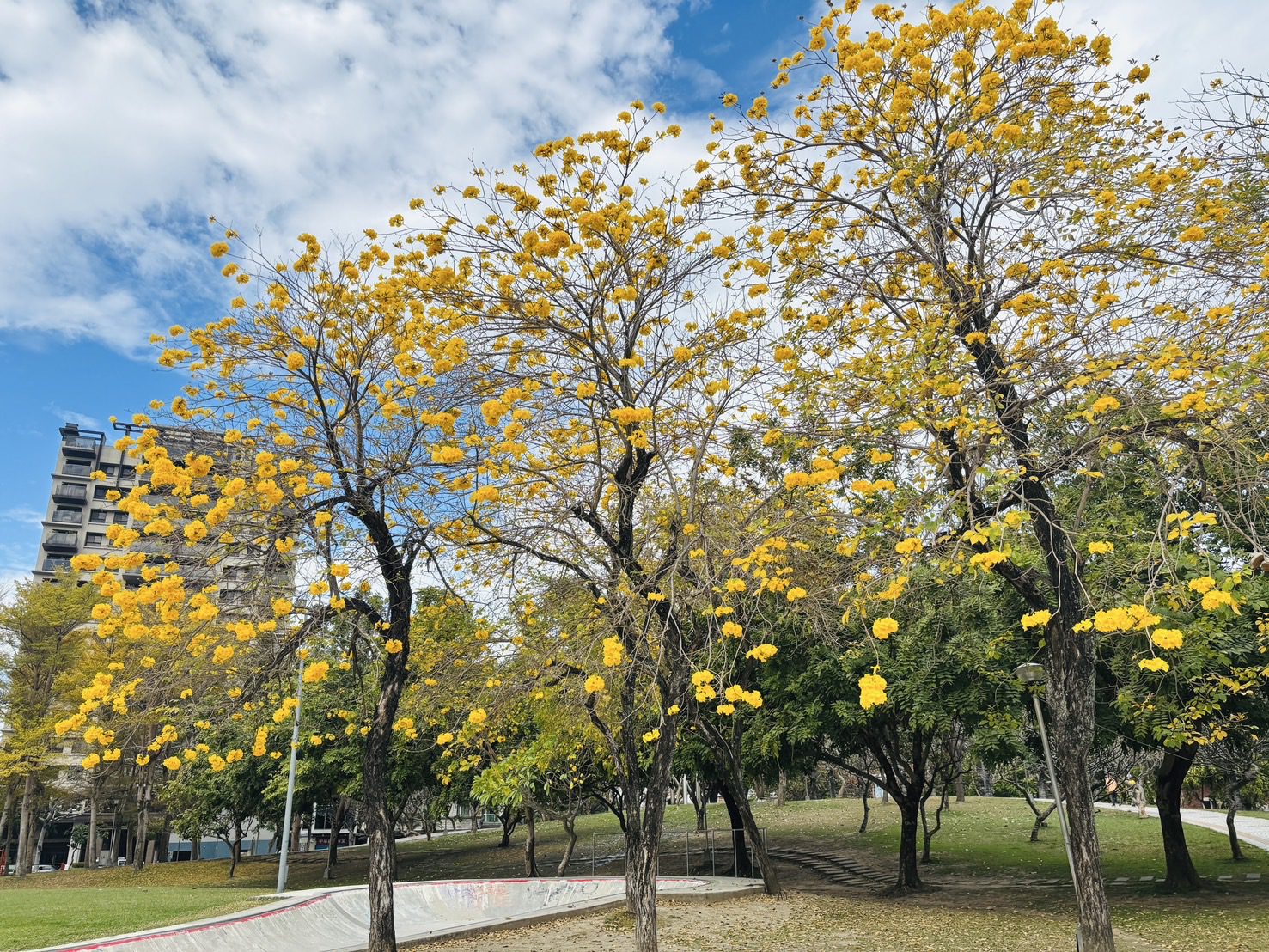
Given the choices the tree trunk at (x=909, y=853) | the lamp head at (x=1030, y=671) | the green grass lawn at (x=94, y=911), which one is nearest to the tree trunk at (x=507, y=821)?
the green grass lawn at (x=94, y=911)

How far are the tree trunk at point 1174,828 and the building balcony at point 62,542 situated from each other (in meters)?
63.6

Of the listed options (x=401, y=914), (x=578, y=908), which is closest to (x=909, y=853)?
(x=578, y=908)

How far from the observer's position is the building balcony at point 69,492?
59.2 metres

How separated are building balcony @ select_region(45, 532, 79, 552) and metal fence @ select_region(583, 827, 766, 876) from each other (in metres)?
49.7

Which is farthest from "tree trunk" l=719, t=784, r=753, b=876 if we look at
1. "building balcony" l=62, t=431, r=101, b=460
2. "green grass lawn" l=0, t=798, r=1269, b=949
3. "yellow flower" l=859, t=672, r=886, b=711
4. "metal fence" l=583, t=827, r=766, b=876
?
"building balcony" l=62, t=431, r=101, b=460

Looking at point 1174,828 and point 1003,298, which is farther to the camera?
point 1174,828

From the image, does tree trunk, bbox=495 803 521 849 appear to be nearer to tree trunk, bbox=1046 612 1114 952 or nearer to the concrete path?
the concrete path

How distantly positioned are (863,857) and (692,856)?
4738mm

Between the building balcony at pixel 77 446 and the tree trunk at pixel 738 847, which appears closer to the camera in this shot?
the tree trunk at pixel 738 847

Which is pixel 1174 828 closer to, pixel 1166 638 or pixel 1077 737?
pixel 1077 737

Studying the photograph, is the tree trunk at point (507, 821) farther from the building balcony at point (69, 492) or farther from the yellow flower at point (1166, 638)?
the building balcony at point (69, 492)

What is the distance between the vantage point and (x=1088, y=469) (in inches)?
279

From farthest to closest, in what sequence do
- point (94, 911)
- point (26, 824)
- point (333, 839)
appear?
1. point (26, 824)
2. point (333, 839)
3. point (94, 911)

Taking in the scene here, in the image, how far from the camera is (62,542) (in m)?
58.2
